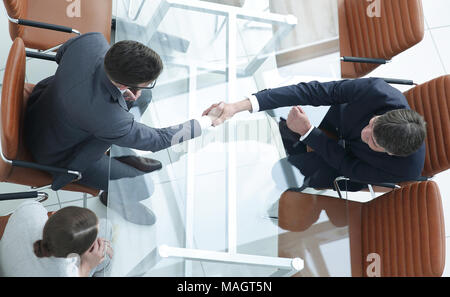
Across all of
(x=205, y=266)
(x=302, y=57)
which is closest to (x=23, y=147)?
(x=205, y=266)

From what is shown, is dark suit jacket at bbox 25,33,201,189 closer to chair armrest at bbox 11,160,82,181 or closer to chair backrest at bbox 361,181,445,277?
chair armrest at bbox 11,160,82,181

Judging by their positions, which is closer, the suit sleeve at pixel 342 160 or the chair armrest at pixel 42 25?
the suit sleeve at pixel 342 160

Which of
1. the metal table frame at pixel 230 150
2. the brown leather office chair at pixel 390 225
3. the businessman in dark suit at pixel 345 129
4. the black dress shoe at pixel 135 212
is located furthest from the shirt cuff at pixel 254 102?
the black dress shoe at pixel 135 212

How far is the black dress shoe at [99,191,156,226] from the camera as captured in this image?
1761mm

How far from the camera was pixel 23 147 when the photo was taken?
195cm

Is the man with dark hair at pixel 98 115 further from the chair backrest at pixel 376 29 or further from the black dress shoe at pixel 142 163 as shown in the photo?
the chair backrest at pixel 376 29

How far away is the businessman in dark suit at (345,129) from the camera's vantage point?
188 cm

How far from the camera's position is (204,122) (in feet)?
6.15

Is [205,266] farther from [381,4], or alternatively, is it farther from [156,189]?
[381,4]

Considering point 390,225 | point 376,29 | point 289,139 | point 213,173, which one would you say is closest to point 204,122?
point 213,173

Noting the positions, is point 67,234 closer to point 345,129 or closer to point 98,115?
point 98,115

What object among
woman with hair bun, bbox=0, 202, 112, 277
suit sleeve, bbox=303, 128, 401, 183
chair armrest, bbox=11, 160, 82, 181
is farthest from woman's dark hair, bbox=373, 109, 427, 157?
chair armrest, bbox=11, 160, 82, 181

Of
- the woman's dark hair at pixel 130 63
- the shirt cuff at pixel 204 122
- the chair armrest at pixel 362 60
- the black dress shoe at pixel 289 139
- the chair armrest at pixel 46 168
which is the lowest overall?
the chair armrest at pixel 46 168

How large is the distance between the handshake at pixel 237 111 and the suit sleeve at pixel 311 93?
0.05 meters
